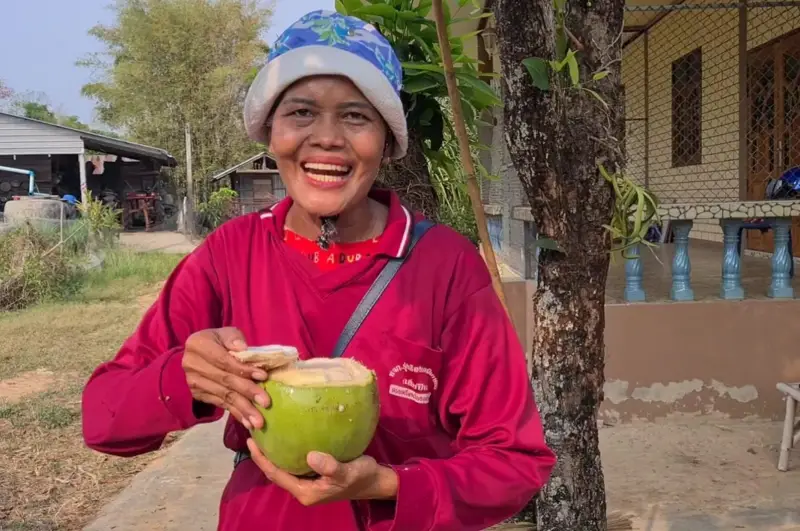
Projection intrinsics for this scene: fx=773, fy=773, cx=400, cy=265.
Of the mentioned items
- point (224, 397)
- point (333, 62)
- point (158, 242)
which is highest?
point (333, 62)

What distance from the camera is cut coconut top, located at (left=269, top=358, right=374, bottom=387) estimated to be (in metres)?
1.14

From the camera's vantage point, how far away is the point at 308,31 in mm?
1364

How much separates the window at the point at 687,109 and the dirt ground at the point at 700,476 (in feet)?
14.6

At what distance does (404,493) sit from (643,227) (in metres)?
1.79

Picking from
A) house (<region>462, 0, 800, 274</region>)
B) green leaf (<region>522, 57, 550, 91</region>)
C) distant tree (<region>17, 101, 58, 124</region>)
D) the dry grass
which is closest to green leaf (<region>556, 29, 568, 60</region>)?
green leaf (<region>522, 57, 550, 91</region>)

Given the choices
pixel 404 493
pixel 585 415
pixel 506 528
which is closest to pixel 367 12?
pixel 404 493

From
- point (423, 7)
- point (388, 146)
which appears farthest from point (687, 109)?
point (388, 146)

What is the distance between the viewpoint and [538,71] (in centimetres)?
239

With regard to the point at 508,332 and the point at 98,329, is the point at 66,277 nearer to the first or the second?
the point at 98,329

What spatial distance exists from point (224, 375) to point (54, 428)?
16.9 ft

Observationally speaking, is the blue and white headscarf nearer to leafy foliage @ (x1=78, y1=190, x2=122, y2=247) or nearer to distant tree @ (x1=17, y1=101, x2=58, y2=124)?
leafy foliage @ (x1=78, y1=190, x2=122, y2=247)

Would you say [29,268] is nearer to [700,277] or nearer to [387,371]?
[700,277]

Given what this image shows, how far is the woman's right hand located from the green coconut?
2 centimetres

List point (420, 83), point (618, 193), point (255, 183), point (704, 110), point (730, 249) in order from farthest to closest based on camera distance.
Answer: point (255, 183) → point (704, 110) → point (730, 249) → point (618, 193) → point (420, 83)
